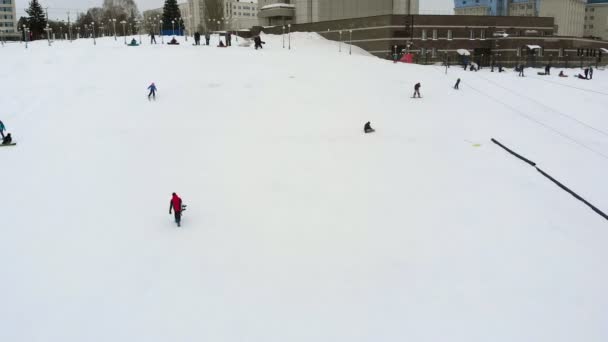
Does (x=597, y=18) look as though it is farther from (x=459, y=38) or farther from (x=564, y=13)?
(x=459, y=38)

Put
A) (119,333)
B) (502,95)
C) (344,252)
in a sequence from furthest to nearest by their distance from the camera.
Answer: (502,95) → (344,252) → (119,333)

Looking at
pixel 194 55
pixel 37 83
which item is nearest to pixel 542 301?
pixel 37 83

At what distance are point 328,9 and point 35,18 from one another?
4526 cm

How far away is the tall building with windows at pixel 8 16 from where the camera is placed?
115 meters

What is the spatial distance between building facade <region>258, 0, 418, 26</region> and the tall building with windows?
270 ft

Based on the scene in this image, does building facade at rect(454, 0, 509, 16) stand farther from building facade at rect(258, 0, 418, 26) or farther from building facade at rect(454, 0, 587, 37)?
building facade at rect(258, 0, 418, 26)

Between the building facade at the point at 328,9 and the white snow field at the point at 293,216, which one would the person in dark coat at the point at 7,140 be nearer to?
the white snow field at the point at 293,216

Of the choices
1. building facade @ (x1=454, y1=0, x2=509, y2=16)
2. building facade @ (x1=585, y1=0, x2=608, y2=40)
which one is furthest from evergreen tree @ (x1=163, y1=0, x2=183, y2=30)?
building facade @ (x1=585, y1=0, x2=608, y2=40)

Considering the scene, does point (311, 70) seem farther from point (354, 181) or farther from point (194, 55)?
point (354, 181)

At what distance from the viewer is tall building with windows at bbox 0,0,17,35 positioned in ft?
376

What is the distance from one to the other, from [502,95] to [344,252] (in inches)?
1042

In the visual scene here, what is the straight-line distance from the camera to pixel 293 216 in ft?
49.6

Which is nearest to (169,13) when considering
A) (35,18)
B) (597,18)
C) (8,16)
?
(35,18)

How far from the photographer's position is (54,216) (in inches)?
577
